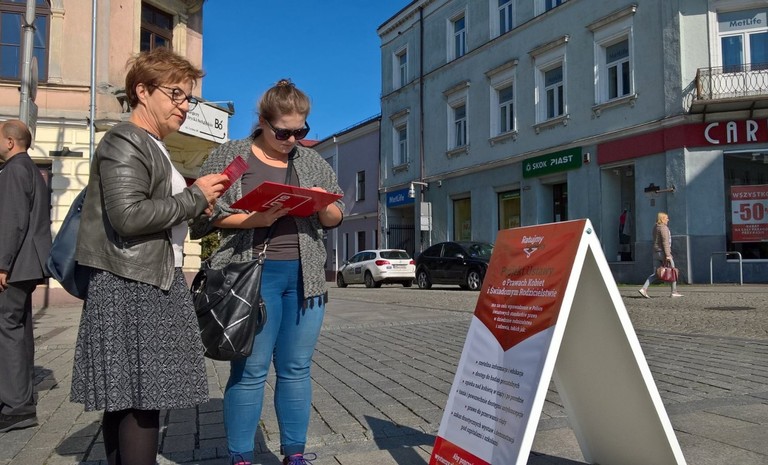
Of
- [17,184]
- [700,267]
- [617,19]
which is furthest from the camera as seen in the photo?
[617,19]

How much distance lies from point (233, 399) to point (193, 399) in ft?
1.74

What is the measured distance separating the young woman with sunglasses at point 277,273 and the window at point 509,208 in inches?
800

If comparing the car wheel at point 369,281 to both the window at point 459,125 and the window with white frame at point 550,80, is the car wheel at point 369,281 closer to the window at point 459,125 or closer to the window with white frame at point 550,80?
the window at point 459,125

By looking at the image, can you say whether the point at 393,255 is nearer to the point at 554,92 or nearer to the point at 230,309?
the point at 554,92

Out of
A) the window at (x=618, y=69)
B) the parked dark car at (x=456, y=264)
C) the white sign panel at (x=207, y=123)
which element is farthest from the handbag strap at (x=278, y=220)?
the window at (x=618, y=69)

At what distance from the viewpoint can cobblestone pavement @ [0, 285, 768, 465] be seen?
11.0 ft

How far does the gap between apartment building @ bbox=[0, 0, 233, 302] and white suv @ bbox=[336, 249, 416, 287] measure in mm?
9323

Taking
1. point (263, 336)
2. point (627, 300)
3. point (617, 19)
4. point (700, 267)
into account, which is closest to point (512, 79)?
point (617, 19)

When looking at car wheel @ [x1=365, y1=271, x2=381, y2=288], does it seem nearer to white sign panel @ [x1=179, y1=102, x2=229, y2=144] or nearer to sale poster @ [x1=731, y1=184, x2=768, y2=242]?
white sign panel @ [x1=179, y1=102, x2=229, y2=144]

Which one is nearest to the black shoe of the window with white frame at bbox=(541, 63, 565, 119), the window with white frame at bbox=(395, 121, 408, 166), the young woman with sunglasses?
the young woman with sunglasses

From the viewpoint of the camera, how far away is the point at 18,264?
12.9 ft

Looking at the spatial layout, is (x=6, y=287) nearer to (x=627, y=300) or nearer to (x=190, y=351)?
(x=190, y=351)

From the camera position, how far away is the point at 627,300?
41.7 ft

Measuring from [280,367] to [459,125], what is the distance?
2413 cm
